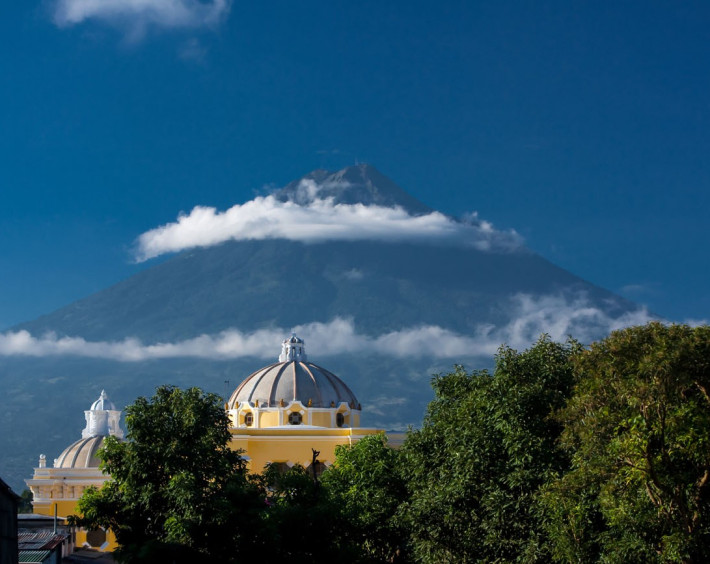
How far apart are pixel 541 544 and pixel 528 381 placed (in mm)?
4056

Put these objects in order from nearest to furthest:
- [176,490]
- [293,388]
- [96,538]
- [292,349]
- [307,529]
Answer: [176,490] < [307,529] < [96,538] < [293,388] < [292,349]

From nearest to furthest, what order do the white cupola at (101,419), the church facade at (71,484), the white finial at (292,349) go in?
the church facade at (71,484), the white cupola at (101,419), the white finial at (292,349)

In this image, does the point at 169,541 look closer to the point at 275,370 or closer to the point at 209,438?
the point at 209,438

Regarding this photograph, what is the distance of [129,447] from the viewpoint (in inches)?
1017

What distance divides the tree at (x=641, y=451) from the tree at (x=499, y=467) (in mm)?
1910

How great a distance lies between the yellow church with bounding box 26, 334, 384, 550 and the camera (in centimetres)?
5200

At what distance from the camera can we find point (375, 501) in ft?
99.7

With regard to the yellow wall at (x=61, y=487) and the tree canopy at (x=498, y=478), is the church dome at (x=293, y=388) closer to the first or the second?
the yellow wall at (x=61, y=487)

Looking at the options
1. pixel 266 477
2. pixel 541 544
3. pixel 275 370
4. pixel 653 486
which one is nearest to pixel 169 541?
pixel 266 477

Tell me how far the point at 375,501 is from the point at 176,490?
26.3 feet

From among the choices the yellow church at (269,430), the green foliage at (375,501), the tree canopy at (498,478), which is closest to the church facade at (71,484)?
the yellow church at (269,430)

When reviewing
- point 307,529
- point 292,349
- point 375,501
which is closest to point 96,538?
point 292,349

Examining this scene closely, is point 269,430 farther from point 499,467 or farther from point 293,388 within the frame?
point 499,467

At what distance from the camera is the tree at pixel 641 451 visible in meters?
19.4
